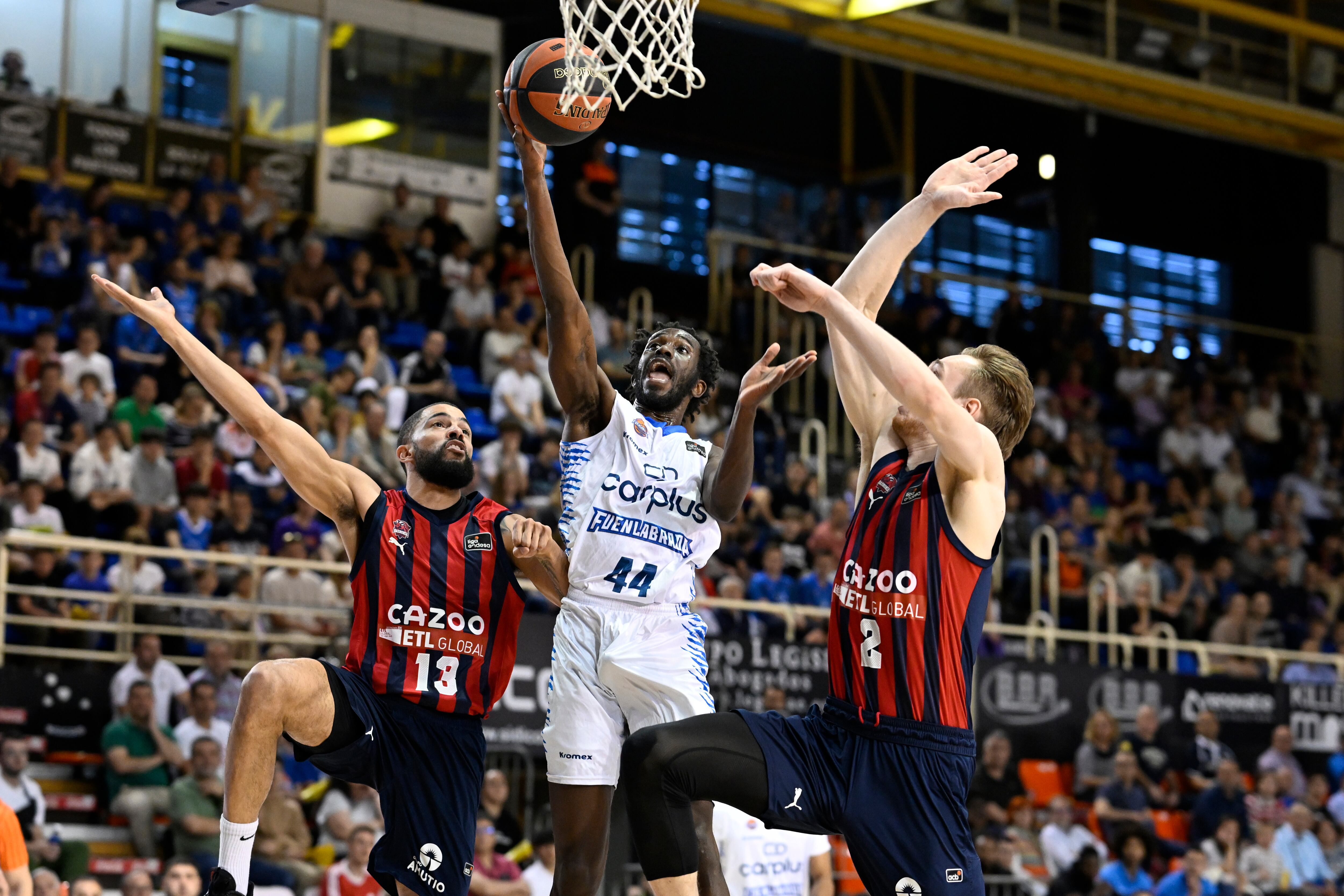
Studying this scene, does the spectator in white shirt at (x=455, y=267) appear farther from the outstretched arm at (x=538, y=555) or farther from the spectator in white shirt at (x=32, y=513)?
the outstretched arm at (x=538, y=555)

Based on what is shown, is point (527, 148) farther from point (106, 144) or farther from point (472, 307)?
point (106, 144)

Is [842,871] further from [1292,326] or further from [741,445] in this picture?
Result: [1292,326]

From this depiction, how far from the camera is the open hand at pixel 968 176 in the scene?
563 centimetres

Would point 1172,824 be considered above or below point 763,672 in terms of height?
below

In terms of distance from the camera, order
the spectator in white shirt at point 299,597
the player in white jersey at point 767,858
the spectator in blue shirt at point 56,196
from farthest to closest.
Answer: the spectator in blue shirt at point 56,196, the spectator in white shirt at point 299,597, the player in white jersey at point 767,858

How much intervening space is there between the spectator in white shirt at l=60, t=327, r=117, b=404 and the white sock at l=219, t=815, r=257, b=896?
8.89 meters

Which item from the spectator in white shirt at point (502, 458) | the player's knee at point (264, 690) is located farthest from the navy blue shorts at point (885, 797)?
the spectator in white shirt at point (502, 458)

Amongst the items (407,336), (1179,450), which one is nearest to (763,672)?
(407,336)

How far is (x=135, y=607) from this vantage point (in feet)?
40.9

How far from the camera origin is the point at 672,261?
23531 millimetres

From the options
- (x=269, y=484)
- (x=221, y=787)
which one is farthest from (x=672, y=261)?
(x=221, y=787)

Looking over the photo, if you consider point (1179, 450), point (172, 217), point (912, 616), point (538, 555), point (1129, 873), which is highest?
point (172, 217)

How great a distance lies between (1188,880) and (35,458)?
975 centimetres

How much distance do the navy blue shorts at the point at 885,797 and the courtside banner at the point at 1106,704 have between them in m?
9.14
